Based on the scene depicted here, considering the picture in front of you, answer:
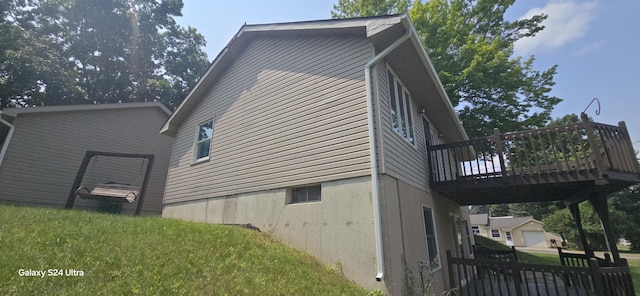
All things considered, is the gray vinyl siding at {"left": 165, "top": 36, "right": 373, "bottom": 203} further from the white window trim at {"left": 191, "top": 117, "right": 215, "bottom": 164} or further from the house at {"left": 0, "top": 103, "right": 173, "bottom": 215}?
the house at {"left": 0, "top": 103, "right": 173, "bottom": 215}

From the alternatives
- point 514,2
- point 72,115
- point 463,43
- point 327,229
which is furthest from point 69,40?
point 514,2

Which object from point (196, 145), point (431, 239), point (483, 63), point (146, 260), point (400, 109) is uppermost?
point (483, 63)

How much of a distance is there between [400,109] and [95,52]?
955 inches

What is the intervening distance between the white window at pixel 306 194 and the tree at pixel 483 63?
11351mm

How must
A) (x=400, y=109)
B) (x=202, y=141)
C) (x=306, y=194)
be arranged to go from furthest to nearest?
(x=202, y=141) < (x=400, y=109) < (x=306, y=194)

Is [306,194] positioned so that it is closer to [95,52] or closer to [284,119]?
[284,119]

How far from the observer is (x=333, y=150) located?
577cm


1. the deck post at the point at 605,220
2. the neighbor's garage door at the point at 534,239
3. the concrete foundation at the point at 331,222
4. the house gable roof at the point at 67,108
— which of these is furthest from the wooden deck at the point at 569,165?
the neighbor's garage door at the point at 534,239

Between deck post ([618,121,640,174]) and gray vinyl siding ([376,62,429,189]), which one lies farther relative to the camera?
deck post ([618,121,640,174])

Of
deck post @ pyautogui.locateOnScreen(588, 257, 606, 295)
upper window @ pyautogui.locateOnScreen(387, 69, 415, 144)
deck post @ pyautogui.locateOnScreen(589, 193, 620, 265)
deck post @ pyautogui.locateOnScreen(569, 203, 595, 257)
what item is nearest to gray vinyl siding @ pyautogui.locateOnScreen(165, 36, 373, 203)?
upper window @ pyautogui.locateOnScreen(387, 69, 415, 144)

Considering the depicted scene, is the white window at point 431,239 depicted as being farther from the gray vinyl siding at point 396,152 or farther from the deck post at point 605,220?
the deck post at point 605,220

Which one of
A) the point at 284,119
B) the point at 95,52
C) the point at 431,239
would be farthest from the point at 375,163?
the point at 95,52

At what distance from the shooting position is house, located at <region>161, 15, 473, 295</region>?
16.7 feet

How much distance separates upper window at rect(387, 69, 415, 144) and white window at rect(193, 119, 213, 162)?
5939 millimetres
